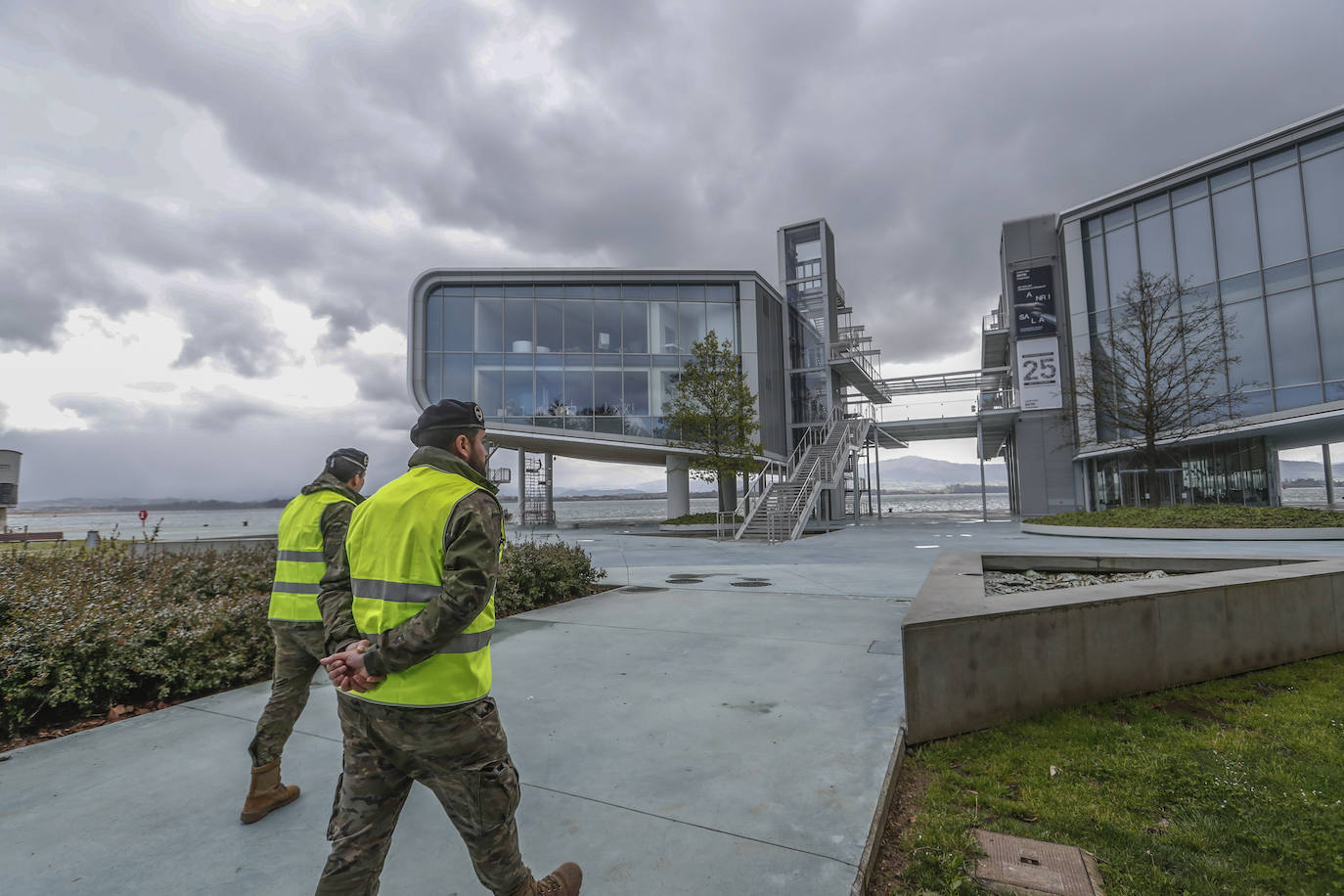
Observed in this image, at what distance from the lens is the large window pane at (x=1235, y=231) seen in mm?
22203

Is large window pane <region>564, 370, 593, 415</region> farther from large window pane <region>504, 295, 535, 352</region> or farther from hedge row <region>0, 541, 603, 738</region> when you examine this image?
hedge row <region>0, 541, 603, 738</region>

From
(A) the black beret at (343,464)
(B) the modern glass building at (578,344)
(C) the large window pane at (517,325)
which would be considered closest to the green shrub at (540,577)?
(A) the black beret at (343,464)

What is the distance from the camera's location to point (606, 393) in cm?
2845

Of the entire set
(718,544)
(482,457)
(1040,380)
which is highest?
(1040,380)

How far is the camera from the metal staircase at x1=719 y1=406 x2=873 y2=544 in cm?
2086

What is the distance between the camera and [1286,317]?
21047 millimetres

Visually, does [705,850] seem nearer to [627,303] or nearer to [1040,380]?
[627,303]

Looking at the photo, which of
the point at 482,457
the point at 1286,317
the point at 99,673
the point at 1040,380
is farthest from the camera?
the point at 1040,380

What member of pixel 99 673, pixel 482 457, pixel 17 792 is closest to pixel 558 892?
pixel 482 457

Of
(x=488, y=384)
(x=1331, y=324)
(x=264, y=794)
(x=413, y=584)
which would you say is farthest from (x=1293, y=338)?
(x=488, y=384)

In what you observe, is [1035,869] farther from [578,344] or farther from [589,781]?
[578,344]

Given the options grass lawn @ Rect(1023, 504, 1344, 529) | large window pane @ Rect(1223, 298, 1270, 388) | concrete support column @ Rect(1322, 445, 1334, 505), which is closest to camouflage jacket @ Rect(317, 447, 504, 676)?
grass lawn @ Rect(1023, 504, 1344, 529)

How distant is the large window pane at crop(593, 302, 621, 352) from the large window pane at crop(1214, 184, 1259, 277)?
77.1 ft

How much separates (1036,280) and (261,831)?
33.8 metres
